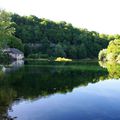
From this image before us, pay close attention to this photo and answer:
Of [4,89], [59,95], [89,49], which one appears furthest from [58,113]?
[89,49]

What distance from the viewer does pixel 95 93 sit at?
36.1 m

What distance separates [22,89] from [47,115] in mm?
12377

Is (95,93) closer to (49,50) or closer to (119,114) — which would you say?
(119,114)

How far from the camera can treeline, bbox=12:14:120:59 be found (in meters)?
164

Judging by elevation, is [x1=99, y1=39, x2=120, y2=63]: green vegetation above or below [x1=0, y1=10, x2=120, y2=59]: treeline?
below

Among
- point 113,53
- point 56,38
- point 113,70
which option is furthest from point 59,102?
point 56,38

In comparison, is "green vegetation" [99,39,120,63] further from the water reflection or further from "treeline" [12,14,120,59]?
"treeline" [12,14,120,59]

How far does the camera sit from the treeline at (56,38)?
163625 millimetres

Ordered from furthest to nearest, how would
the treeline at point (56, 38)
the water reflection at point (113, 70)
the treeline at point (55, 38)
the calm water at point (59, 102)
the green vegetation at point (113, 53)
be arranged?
the treeline at point (56, 38) < the treeline at point (55, 38) < the green vegetation at point (113, 53) < the water reflection at point (113, 70) < the calm water at point (59, 102)

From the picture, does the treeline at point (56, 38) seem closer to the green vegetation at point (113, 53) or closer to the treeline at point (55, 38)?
the treeline at point (55, 38)

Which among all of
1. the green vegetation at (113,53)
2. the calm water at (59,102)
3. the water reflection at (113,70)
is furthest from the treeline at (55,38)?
the calm water at (59,102)

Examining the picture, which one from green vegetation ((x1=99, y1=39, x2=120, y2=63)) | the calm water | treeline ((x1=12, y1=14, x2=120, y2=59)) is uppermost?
treeline ((x1=12, y1=14, x2=120, y2=59))

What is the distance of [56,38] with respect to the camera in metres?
181

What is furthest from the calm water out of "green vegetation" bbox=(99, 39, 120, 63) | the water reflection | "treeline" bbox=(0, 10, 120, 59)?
"treeline" bbox=(0, 10, 120, 59)
